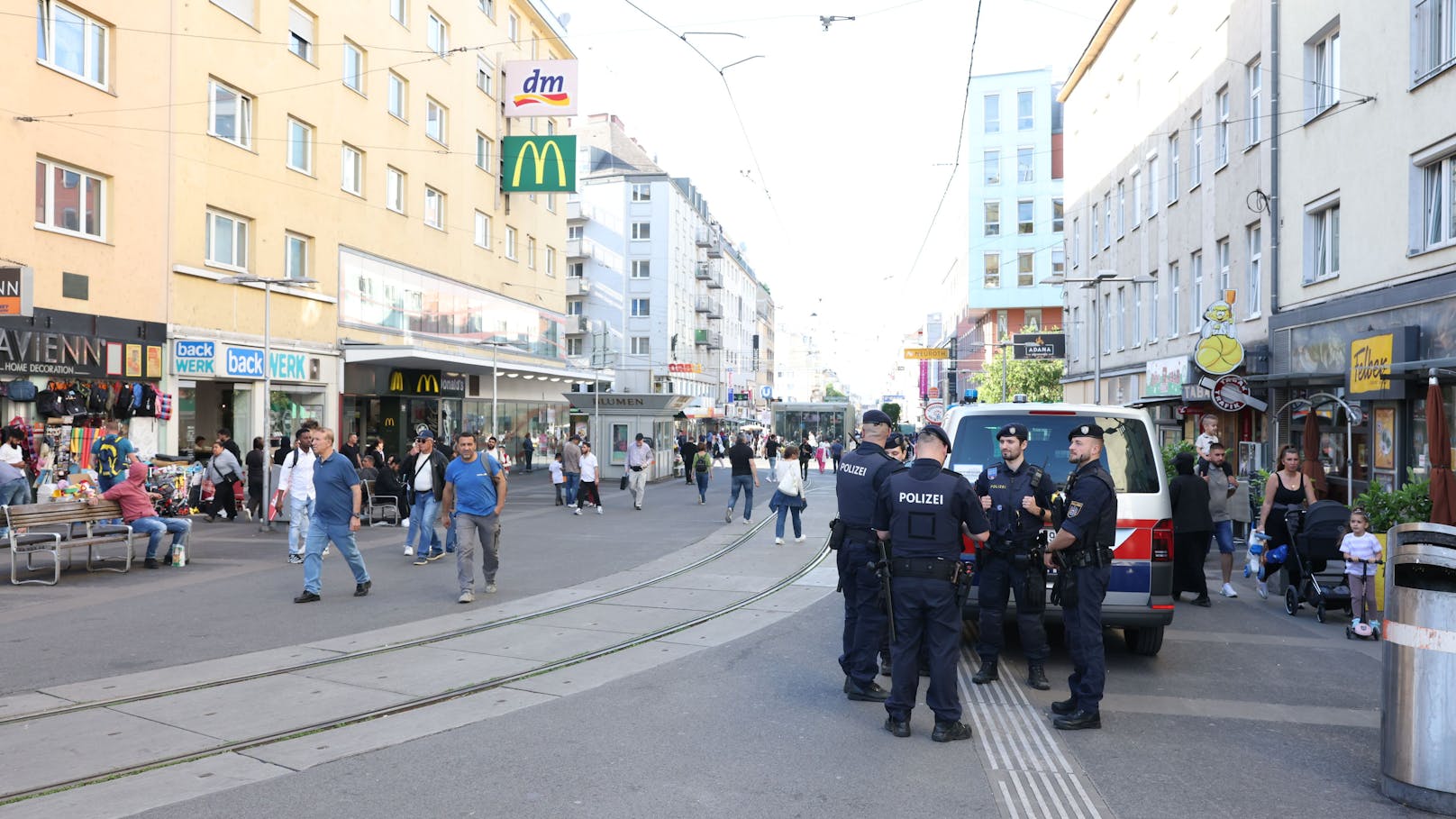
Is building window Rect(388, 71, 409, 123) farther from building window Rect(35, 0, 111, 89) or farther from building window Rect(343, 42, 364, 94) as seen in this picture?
building window Rect(35, 0, 111, 89)

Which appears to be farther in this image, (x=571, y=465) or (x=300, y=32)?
(x=300, y=32)

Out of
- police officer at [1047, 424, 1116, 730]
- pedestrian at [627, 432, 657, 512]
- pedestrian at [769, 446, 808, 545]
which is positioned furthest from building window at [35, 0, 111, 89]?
police officer at [1047, 424, 1116, 730]

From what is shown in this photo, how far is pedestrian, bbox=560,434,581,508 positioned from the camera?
2158 centimetres

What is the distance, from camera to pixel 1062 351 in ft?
117

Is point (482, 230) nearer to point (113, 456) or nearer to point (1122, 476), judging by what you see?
point (113, 456)

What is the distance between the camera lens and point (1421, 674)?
470cm

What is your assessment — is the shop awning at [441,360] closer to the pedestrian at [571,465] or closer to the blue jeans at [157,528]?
the pedestrian at [571,465]

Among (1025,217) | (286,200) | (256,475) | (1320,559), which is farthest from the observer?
(1025,217)

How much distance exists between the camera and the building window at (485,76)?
32.9 m

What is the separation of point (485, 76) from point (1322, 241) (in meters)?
26.1

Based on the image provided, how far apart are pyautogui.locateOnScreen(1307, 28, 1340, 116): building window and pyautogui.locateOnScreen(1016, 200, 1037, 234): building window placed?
38019mm

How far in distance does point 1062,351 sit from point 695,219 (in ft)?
133

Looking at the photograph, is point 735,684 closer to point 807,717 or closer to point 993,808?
point 807,717

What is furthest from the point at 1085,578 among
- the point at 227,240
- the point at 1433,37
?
the point at 227,240
